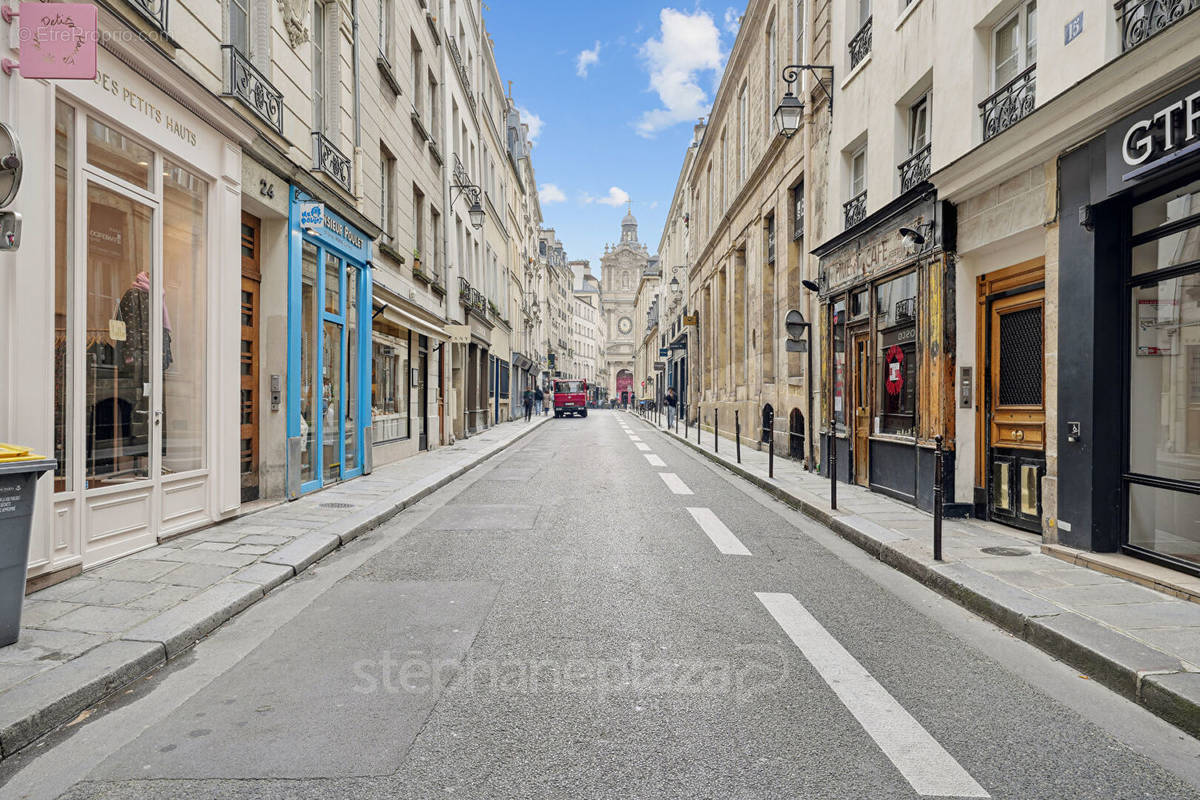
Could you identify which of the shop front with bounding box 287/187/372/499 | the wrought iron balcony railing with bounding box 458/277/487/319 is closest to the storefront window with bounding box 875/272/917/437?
the shop front with bounding box 287/187/372/499

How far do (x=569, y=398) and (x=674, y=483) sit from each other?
36.1 meters

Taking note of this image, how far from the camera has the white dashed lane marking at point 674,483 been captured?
1073cm

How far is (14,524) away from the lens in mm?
3641

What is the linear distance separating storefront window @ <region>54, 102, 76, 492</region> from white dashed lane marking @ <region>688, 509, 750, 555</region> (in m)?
5.18

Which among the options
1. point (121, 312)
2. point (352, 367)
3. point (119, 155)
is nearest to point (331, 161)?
point (352, 367)

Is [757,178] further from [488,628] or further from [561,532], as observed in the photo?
[488,628]

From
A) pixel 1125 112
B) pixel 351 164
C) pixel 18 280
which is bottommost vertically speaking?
pixel 18 280

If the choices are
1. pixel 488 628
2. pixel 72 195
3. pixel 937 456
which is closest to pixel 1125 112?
pixel 937 456

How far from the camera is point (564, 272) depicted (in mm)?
73500

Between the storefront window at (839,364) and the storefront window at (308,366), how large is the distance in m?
7.52

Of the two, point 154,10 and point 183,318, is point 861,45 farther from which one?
point 183,318

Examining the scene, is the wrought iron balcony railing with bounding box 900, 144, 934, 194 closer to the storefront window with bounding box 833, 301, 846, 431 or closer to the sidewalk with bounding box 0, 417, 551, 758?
the storefront window with bounding box 833, 301, 846, 431

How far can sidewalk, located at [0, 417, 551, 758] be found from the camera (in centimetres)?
325

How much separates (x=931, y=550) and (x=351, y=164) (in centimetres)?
966
